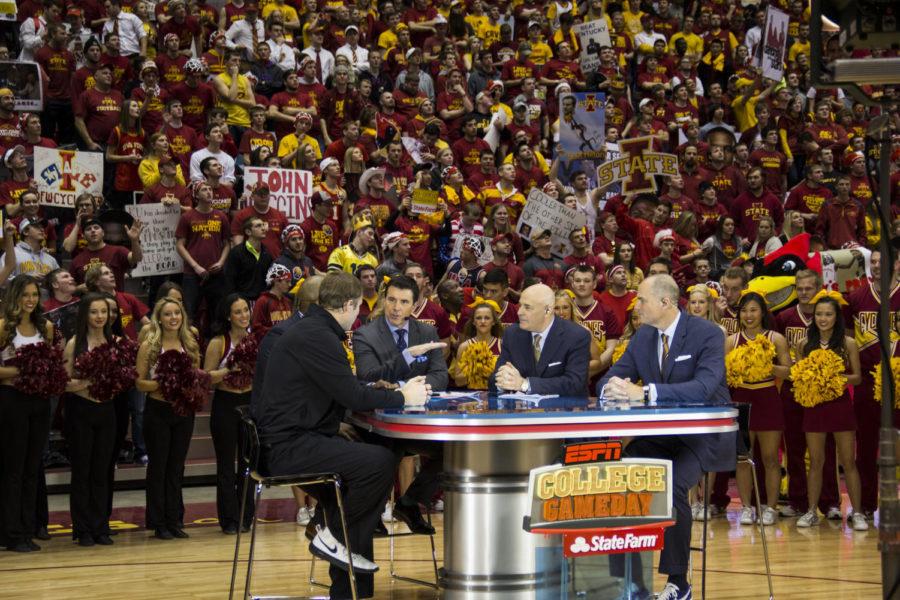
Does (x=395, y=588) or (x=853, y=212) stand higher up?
(x=853, y=212)

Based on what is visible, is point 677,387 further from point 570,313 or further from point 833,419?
point 570,313

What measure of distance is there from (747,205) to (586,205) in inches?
91.0

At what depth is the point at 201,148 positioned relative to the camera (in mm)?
14219

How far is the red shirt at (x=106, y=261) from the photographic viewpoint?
11.8m

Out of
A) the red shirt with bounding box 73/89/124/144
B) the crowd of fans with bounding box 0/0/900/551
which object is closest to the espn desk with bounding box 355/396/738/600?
the crowd of fans with bounding box 0/0/900/551

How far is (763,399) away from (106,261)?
6.27 m

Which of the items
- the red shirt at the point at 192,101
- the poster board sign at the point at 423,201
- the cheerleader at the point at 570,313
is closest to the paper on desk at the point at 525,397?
the cheerleader at the point at 570,313

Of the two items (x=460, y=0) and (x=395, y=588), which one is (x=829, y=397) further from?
(x=460, y=0)

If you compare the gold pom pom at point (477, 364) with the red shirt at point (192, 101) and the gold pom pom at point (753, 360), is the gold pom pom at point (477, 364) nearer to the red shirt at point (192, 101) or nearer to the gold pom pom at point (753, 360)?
the gold pom pom at point (753, 360)

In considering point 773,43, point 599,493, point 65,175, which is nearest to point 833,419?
point 599,493

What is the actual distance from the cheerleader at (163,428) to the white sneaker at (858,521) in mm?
5145

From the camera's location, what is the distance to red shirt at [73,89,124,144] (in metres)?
14.5

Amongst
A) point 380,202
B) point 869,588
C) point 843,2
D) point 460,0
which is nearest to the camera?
point 843,2

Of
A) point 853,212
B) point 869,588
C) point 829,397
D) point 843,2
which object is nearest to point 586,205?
point 853,212
